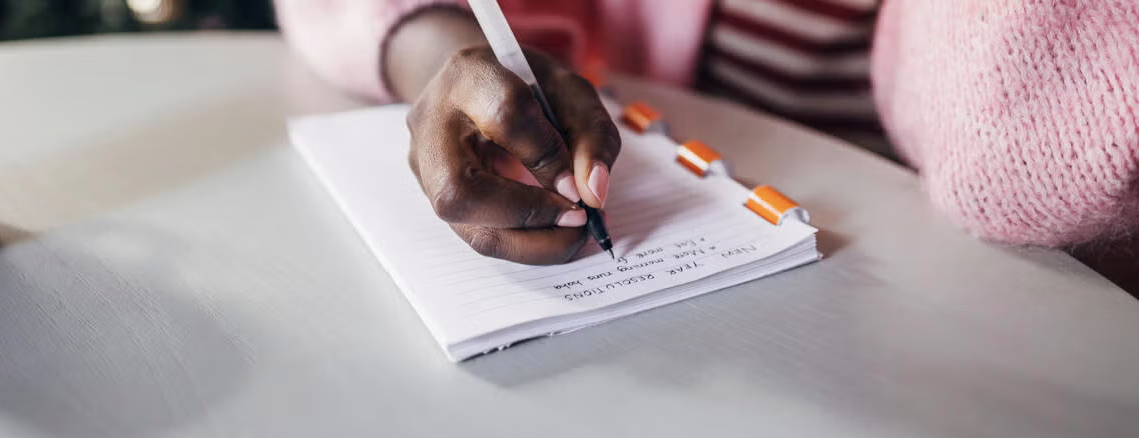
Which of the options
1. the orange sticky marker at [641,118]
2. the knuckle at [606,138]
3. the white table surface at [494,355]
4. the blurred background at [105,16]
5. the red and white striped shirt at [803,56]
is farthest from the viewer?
the blurred background at [105,16]

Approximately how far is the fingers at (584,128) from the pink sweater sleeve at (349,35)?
151mm

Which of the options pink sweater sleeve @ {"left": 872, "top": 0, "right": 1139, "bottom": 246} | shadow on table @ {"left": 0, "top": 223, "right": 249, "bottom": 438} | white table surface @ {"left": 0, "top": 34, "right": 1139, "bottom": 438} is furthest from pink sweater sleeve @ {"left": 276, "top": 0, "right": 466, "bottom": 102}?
pink sweater sleeve @ {"left": 872, "top": 0, "right": 1139, "bottom": 246}

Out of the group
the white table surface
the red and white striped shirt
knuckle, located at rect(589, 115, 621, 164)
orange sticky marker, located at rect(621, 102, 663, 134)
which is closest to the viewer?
the white table surface

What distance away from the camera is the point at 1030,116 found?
1.41 ft

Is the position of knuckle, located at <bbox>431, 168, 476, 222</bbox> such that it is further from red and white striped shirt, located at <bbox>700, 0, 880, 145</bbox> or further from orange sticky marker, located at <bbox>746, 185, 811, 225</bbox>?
red and white striped shirt, located at <bbox>700, 0, 880, 145</bbox>

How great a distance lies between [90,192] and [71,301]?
13cm

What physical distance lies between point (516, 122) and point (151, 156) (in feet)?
0.95

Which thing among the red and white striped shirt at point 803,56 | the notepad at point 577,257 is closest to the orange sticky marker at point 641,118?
the notepad at point 577,257

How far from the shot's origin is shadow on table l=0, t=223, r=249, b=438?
328mm

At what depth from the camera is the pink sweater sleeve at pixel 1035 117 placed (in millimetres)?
399

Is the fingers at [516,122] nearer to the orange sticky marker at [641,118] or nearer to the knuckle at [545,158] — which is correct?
the knuckle at [545,158]

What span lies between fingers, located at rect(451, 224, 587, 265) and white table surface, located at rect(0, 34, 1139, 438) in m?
0.05

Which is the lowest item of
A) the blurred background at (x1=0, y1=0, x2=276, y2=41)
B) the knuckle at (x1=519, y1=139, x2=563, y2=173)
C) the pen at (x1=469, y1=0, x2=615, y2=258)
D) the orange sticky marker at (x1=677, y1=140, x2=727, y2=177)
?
the blurred background at (x1=0, y1=0, x2=276, y2=41)

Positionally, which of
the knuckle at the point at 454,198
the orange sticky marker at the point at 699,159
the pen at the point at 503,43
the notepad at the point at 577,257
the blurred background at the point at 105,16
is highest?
the pen at the point at 503,43
